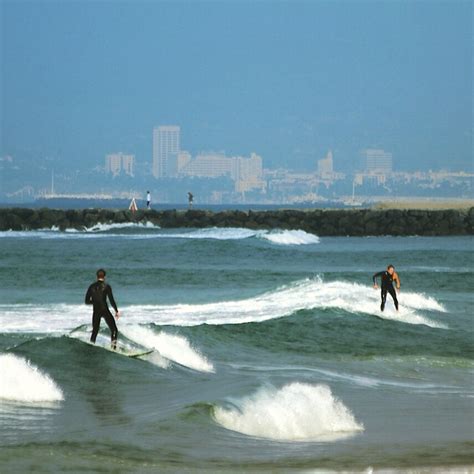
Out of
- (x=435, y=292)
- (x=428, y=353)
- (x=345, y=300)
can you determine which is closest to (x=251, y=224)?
(x=435, y=292)

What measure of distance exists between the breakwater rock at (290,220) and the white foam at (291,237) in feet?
16.2

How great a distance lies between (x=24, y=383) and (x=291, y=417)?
119 inches

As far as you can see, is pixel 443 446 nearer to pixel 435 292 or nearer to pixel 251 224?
pixel 435 292

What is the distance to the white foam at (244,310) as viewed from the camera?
2356 centimetres

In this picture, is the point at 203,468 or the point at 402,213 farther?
the point at 402,213

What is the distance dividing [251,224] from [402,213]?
9052 mm

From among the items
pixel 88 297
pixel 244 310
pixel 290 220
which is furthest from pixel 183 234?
pixel 88 297

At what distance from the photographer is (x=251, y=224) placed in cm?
7912

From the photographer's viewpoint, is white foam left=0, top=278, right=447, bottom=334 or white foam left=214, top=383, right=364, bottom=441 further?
white foam left=0, top=278, right=447, bottom=334

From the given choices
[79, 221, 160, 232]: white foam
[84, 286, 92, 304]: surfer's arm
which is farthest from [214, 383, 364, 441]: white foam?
[79, 221, 160, 232]: white foam

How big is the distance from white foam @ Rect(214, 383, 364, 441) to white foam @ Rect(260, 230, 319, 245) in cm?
4975

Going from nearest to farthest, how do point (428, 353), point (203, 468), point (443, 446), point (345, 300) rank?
point (203, 468) < point (443, 446) < point (428, 353) < point (345, 300)

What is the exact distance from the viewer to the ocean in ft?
36.9

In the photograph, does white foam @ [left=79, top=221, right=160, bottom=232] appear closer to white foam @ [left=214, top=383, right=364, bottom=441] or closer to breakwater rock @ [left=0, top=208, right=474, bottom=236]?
breakwater rock @ [left=0, top=208, right=474, bottom=236]
